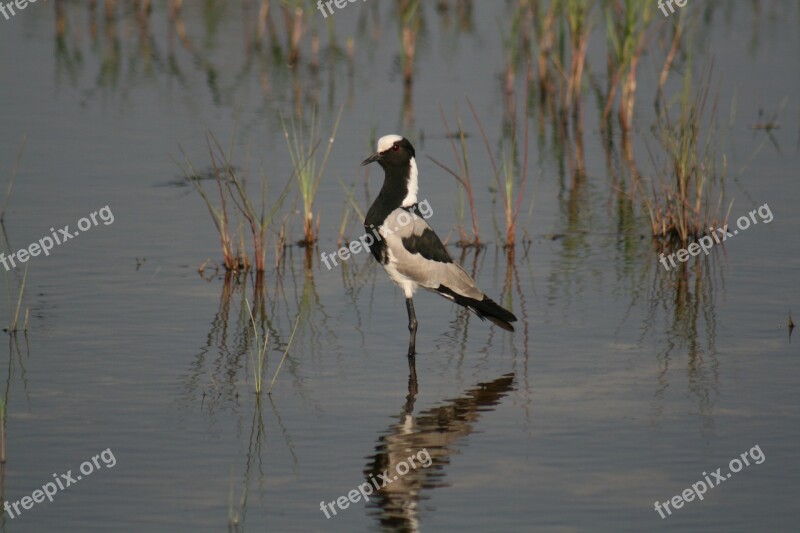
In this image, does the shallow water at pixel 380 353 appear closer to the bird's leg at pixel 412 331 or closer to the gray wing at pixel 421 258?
the bird's leg at pixel 412 331

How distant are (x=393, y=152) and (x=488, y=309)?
4.36 feet

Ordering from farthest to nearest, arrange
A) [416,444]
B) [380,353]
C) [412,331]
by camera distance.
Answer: [380,353], [412,331], [416,444]

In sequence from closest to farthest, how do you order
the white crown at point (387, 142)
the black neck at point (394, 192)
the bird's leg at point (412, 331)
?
the bird's leg at point (412, 331) → the black neck at point (394, 192) → the white crown at point (387, 142)

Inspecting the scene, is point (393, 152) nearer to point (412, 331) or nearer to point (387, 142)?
point (387, 142)

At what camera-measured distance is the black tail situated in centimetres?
978

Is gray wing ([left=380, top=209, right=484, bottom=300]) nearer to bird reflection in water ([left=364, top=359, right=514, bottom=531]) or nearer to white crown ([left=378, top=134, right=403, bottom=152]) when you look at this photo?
white crown ([left=378, top=134, right=403, bottom=152])

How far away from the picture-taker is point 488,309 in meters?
9.77

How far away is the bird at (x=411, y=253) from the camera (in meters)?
9.79

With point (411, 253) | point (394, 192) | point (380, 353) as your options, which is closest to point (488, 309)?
point (411, 253)

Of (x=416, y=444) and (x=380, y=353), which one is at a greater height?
(x=380, y=353)

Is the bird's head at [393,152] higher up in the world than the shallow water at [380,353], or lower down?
higher up

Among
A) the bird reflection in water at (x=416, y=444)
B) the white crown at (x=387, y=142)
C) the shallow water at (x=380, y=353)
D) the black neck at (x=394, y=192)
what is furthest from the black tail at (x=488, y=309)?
the white crown at (x=387, y=142)

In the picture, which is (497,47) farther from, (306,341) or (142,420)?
(142,420)

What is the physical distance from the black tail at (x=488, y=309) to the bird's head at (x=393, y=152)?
963mm
